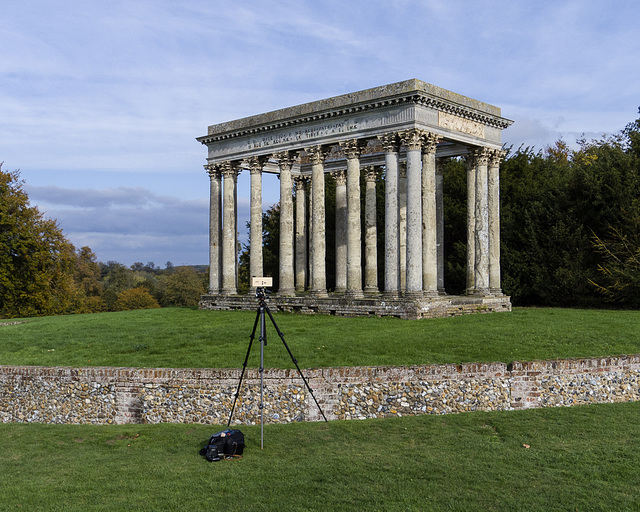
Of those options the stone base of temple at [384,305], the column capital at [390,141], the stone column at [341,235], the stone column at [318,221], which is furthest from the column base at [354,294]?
the column capital at [390,141]

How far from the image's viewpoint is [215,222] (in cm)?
4266

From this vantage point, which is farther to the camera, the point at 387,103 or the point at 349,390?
the point at 387,103

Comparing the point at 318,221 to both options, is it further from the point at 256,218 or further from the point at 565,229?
the point at 565,229

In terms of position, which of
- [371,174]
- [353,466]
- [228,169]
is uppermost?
[228,169]

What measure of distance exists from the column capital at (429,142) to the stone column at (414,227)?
0.89m

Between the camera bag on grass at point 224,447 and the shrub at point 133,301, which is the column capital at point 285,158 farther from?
the shrub at point 133,301

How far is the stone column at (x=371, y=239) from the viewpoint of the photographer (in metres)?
40.9

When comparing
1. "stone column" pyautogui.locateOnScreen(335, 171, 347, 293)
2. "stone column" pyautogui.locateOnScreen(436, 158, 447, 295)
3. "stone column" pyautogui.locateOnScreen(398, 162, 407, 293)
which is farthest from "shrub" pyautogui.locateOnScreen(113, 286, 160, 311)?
"stone column" pyautogui.locateOnScreen(436, 158, 447, 295)

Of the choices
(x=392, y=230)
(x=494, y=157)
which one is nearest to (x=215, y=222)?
(x=392, y=230)

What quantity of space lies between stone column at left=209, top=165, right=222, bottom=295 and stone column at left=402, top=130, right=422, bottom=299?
51.7 ft

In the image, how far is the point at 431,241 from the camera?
33594 millimetres

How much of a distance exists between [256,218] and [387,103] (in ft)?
39.2

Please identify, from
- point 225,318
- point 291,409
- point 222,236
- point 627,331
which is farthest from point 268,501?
point 222,236

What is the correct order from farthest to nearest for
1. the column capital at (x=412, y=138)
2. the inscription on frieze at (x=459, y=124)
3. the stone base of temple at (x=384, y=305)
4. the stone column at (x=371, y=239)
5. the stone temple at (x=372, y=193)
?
1. the stone column at (x=371, y=239)
2. the inscription on frieze at (x=459, y=124)
3. the stone temple at (x=372, y=193)
4. the column capital at (x=412, y=138)
5. the stone base of temple at (x=384, y=305)
